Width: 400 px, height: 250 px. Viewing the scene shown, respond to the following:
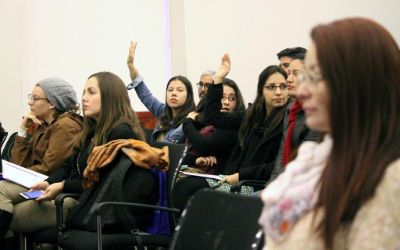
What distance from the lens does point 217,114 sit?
4.25 meters

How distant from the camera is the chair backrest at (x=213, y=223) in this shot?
1.99 metres

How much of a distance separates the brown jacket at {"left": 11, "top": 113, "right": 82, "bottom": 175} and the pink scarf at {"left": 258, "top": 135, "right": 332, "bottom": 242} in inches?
118

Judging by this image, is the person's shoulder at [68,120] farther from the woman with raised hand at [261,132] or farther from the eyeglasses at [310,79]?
the eyeglasses at [310,79]

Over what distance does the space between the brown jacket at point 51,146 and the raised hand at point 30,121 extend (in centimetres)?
16

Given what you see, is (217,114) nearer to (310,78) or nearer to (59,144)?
(59,144)

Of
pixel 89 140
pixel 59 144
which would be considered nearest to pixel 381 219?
pixel 89 140

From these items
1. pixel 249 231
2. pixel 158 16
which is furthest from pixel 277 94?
pixel 158 16

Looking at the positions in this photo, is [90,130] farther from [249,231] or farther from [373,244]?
[373,244]

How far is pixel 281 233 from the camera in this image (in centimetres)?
129

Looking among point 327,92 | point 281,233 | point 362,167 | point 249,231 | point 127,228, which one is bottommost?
point 127,228

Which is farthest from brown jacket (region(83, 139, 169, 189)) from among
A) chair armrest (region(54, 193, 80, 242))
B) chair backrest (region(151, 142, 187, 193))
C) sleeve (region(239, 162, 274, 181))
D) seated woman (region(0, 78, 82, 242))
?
seated woman (region(0, 78, 82, 242))

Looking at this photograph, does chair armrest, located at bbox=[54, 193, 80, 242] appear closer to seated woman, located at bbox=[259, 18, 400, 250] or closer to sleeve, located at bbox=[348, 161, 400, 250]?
seated woman, located at bbox=[259, 18, 400, 250]

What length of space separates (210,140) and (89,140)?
81 cm

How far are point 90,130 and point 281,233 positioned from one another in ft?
8.85
